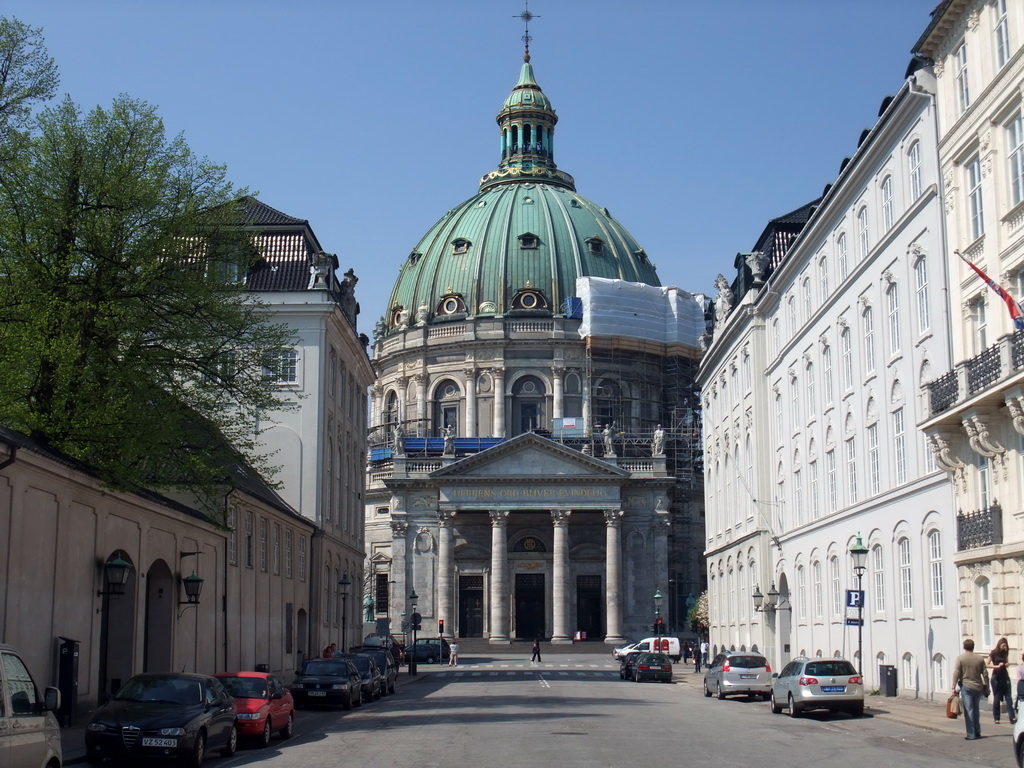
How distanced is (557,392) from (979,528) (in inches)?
3230

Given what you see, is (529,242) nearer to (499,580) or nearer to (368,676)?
(499,580)

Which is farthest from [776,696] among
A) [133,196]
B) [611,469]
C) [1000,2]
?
[611,469]

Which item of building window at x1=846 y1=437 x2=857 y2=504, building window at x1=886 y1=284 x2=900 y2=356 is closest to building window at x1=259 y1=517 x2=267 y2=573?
building window at x1=846 y1=437 x2=857 y2=504

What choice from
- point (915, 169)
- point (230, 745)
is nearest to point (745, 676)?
point (915, 169)

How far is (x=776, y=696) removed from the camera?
3161cm

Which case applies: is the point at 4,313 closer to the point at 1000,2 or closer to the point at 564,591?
the point at 1000,2

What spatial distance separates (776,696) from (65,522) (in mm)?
17063

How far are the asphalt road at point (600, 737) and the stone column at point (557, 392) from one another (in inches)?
2710

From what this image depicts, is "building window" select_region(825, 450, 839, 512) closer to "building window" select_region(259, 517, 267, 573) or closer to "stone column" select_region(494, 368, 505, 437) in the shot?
"building window" select_region(259, 517, 267, 573)

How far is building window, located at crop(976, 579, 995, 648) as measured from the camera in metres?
27.5

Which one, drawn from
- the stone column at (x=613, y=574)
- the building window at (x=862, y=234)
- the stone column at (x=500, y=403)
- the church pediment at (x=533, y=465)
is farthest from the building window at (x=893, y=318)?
the stone column at (x=500, y=403)

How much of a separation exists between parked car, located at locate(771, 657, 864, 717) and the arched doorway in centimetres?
1478

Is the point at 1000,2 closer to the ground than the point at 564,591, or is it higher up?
higher up

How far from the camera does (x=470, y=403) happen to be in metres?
110
